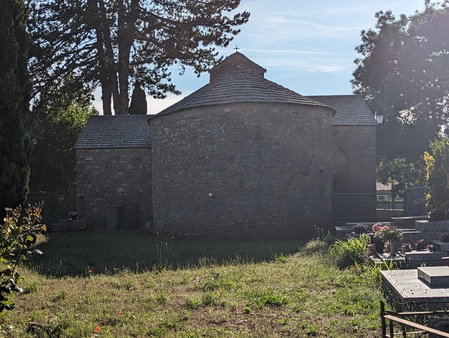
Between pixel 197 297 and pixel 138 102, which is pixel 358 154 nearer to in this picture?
pixel 138 102

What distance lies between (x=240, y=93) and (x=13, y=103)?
23.0 ft

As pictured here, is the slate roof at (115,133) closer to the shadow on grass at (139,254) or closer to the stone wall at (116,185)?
the stone wall at (116,185)

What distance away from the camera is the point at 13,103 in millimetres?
14477

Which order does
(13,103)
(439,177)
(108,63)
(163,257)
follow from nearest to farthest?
(163,257) → (439,177) → (13,103) → (108,63)

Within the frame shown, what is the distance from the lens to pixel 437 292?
6293 mm

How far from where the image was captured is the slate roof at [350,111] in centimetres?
2191

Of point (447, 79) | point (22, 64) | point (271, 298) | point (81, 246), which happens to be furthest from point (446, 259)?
point (447, 79)

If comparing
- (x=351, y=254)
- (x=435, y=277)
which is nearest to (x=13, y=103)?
(x=351, y=254)

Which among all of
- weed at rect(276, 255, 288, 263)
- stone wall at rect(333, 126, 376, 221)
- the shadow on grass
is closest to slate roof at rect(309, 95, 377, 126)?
stone wall at rect(333, 126, 376, 221)

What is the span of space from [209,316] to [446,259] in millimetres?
4703

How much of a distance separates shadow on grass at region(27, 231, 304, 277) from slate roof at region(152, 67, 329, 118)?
4.57 m

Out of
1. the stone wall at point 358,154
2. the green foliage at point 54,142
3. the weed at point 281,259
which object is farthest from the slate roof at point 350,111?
the green foliage at point 54,142

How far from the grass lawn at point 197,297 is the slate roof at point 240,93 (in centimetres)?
547

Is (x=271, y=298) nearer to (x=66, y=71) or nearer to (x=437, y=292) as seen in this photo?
(x=437, y=292)
